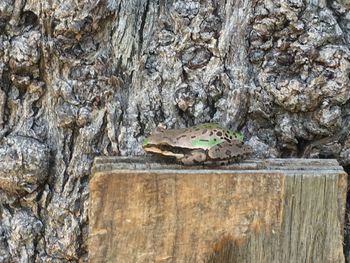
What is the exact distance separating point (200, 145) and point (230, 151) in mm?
99

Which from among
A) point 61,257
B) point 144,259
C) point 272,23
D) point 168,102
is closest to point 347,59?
point 272,23

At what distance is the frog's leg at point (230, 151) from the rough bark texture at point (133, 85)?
0.61 feet

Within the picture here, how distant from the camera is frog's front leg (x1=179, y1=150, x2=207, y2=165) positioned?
5.96ft

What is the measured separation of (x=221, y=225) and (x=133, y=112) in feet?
2.08

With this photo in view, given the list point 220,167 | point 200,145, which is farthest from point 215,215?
point 200,145

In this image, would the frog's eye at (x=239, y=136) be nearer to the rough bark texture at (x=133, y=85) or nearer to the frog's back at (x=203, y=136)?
the frog's back at (x=203, y=136)

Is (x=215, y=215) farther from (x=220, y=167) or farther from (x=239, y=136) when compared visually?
(x=239, y=136)

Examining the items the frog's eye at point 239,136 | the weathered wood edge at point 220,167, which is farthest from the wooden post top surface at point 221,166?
the frog's eye at point 239,136

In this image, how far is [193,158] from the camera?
182 cm

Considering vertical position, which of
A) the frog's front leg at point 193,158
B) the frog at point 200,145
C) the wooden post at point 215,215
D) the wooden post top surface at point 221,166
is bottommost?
the wooden post at point 215,215

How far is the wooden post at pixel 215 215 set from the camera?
1669 mm

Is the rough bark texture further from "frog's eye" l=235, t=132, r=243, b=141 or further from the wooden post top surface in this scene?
the wooden post top surface

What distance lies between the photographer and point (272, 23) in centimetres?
206

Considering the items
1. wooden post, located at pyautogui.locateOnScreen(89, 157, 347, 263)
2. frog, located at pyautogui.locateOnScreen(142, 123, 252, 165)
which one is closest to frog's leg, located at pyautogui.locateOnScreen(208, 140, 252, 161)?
frog, located at pyautogui.locateOnScreen(142, 123, 252, 165)
